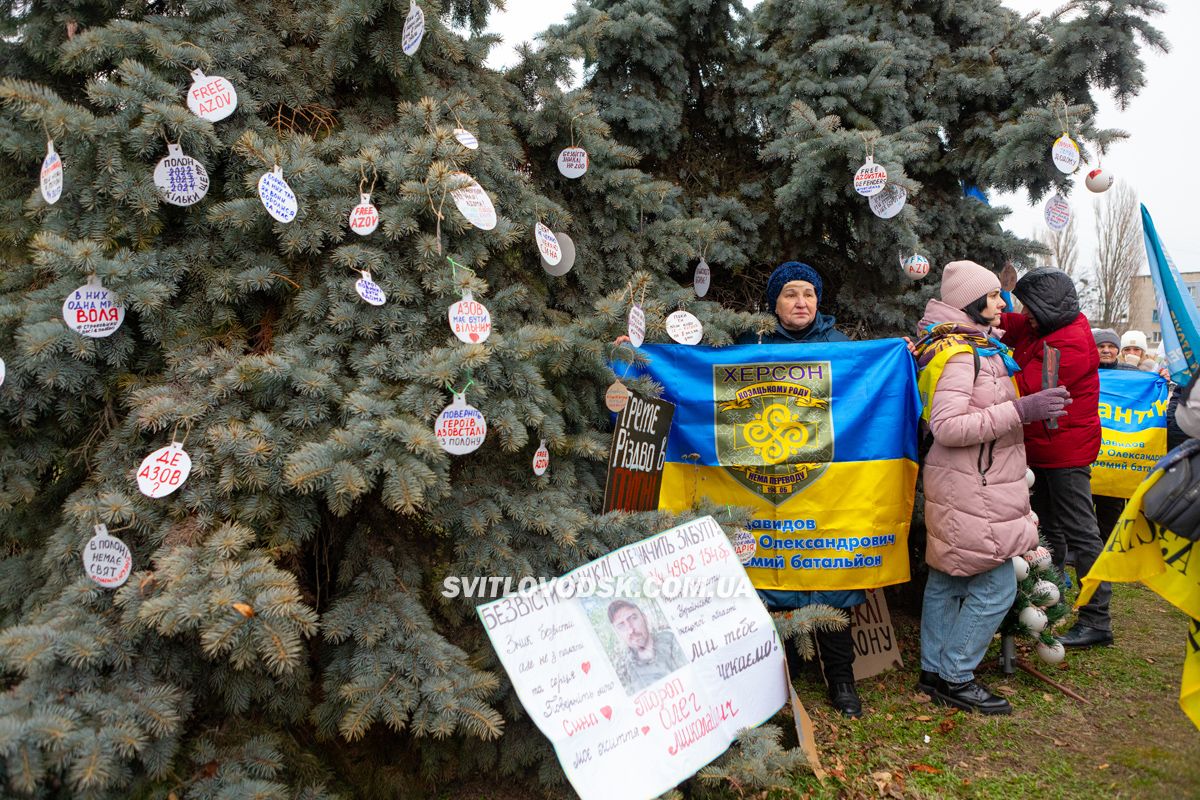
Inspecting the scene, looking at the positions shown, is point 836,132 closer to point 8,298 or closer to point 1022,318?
point 1022,318

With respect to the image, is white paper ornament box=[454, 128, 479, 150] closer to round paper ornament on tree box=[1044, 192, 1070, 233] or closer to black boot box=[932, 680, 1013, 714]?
black boot box=[932, 680, 1013, 714]

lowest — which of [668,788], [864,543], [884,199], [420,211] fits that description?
[668,788]

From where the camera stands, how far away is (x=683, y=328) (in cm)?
340

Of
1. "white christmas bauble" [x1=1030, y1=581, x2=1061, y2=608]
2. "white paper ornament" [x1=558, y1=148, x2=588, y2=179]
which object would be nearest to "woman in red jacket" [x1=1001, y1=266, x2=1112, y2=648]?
"white christmas bauble" [x1=1030, y1=581, x2=1061, y2=608]

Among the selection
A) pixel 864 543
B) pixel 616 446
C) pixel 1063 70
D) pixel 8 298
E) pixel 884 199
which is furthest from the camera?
pixel 1063 70

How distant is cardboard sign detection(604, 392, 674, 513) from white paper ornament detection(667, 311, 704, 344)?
→ 309mm

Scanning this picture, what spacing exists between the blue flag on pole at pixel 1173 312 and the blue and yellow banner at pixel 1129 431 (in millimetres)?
3698

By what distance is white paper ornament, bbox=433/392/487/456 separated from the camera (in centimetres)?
241

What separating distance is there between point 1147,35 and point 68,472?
583 centimetres

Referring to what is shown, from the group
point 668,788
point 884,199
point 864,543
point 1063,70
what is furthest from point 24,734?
point 1063,70

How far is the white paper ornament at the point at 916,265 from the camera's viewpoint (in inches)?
181

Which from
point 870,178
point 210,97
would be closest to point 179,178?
point 210,97

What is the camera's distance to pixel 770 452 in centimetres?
369

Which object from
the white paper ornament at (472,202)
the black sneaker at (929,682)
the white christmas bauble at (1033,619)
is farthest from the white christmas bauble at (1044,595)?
the white paper ornament at (472,202)
